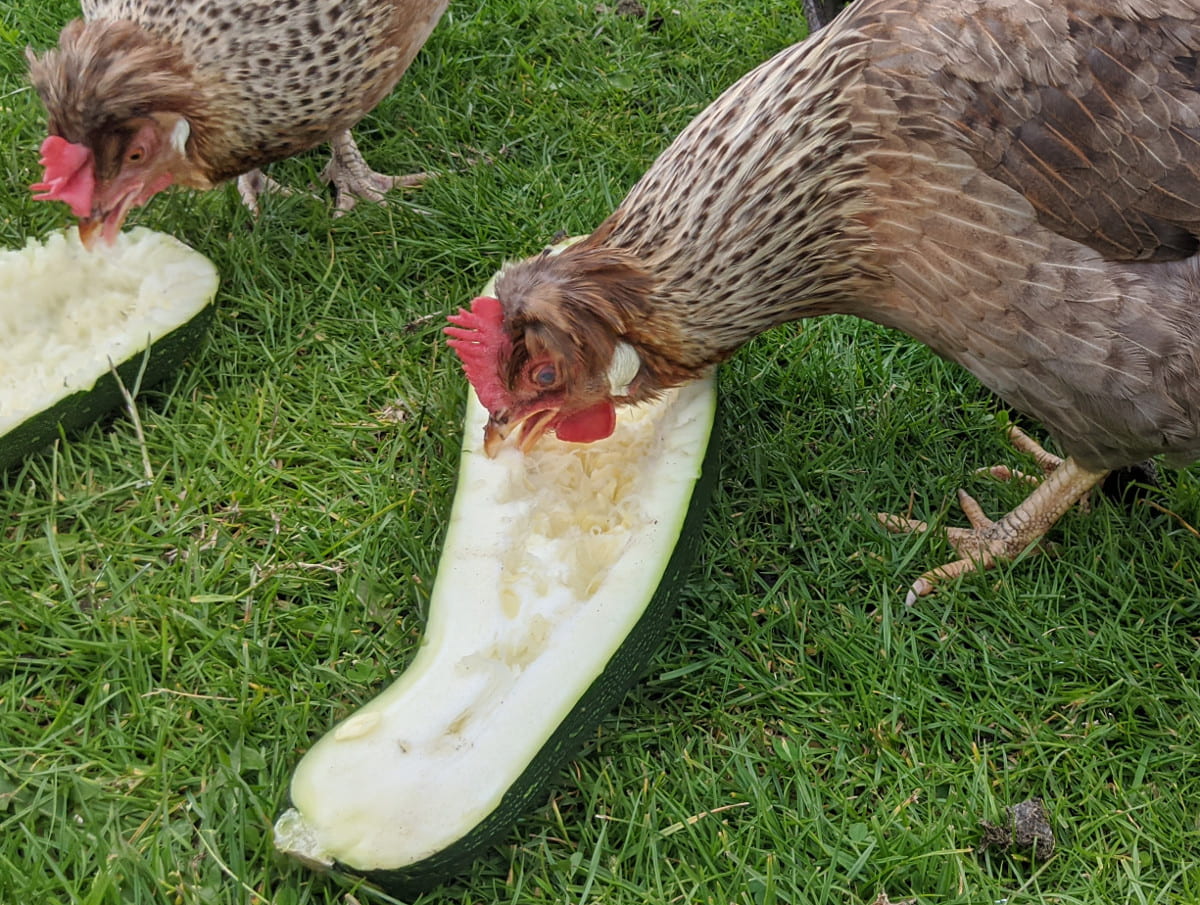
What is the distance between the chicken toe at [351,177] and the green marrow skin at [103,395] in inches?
30.5

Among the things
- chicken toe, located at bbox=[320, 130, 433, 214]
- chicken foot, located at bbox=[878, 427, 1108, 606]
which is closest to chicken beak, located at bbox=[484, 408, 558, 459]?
chicken foot, located at bbox=[878, 427, 1108, 606]

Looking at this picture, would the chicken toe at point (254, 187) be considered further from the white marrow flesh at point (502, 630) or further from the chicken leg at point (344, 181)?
the white marrow flesh at point (502, 630)

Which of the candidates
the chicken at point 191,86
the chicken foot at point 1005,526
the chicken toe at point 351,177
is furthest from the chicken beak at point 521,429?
the chicken toe at point 351,177

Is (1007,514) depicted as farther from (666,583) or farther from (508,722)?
(508,722)

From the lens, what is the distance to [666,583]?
2332 millimetres

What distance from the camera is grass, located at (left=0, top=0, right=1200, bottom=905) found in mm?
2191

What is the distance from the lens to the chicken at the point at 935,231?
83.7 inches

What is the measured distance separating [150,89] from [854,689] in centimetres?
241

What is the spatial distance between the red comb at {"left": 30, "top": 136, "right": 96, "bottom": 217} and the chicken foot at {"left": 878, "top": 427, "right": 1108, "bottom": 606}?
2.34 metres

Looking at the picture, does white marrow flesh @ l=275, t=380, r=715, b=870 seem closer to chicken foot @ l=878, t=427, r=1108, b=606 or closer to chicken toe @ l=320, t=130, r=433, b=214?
chicken foot @ l=878, t=427, r=1108, b=606

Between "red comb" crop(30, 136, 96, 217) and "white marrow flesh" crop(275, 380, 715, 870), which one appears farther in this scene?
"red comb" crop(30, 136, 96, 217)

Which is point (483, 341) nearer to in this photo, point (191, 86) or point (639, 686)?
point (639, 686)

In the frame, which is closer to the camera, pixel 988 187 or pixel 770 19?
pixel 988 187

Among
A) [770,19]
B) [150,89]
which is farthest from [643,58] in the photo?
[150,89]
